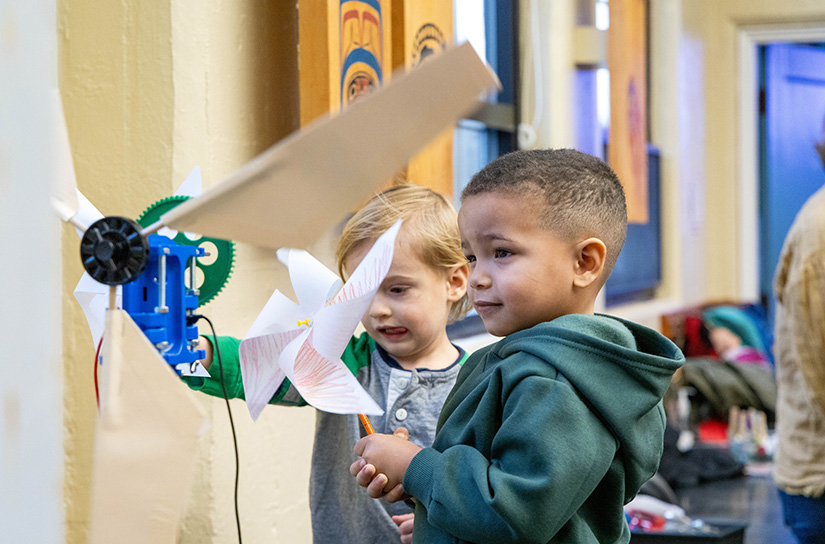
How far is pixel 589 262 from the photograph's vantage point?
925mm

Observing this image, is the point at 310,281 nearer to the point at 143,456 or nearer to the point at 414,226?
the point at 414,226

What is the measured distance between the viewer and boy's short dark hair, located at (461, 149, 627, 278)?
896mm

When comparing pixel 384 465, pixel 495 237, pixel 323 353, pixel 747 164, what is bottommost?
pixel 384 465

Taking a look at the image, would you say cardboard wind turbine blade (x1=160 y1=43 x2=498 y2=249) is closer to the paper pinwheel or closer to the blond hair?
the paper pinwheel

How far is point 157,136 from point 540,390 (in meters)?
0.87

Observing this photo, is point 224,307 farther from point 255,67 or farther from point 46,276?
point 46,276

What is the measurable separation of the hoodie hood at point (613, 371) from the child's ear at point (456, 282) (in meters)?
0.36

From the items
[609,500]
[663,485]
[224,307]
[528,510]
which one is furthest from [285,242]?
[663,485]

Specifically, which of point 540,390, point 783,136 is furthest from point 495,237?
point 783,136

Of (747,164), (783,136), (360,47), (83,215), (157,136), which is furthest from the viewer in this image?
(783,136)

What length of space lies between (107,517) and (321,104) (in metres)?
1.11

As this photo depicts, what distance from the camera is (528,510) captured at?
0.78 metres

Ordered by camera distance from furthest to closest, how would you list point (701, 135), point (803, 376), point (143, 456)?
point (701, 135) < point (803, 376) < point (143, 456)

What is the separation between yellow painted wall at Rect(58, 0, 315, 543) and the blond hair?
0.22 meters
